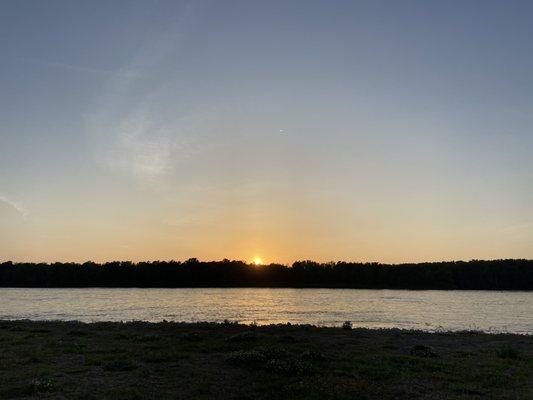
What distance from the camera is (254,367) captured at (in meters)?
23.5

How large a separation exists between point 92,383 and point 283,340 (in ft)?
53.8

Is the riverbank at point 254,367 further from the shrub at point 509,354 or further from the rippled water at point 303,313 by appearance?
the rippled water at point 303,313

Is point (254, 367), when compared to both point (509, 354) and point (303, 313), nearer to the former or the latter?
point (509, 354)

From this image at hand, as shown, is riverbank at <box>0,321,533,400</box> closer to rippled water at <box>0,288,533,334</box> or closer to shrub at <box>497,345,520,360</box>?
shrub at <box>497,345,520,360</box>

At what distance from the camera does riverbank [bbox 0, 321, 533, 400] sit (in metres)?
19.0

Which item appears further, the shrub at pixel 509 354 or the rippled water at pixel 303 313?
the rippled water at pixel 303 313

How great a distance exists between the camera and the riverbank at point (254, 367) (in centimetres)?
1900

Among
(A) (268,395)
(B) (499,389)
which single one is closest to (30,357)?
(A) (268,395)

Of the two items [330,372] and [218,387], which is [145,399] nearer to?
[218,387]

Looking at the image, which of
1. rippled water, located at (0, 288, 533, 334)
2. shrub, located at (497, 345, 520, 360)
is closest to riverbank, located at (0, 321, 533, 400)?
shrub, located at (497, 345, 520, 360)

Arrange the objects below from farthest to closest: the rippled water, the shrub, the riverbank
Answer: the rippled water, the shrub, the riverbank

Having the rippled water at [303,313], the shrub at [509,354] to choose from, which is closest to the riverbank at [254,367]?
the shrub at [509,354]

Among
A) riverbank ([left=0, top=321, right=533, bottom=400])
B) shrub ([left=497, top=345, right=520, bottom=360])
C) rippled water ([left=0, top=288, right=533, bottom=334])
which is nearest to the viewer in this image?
riverbank ([left=0, top=321, right=533, bottom=400])

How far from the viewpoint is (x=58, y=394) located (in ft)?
60.4
